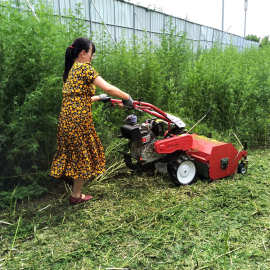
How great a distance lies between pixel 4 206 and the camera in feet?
9.87

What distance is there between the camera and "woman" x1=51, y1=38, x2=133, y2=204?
9.11 feet

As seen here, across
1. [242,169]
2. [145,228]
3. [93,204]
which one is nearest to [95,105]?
[93,204]

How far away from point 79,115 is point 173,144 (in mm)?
1246

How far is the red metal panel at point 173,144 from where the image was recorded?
340 cm

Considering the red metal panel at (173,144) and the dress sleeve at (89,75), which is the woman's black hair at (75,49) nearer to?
the dress sleeve at (89,75)

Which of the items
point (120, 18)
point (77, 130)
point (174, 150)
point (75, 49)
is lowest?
point (174, 150)

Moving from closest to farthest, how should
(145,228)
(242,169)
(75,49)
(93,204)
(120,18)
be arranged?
1. (145,228)
2. (75,49)
3. (93,204)
4. (242,169)
5. (120,18)

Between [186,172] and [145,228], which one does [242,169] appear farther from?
[145,228]

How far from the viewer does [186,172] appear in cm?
367

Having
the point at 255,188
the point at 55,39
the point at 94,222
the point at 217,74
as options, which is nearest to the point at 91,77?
the point at 55,39

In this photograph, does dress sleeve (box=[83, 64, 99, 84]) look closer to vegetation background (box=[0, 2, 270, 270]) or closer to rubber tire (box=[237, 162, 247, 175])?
vegetation background (box=[0, 2, 270, 270])

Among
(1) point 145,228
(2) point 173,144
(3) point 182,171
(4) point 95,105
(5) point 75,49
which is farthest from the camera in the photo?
(4) point 95,105

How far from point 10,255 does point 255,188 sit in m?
2.81

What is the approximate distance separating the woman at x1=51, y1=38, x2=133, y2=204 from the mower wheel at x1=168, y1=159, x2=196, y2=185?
3.11 ft
